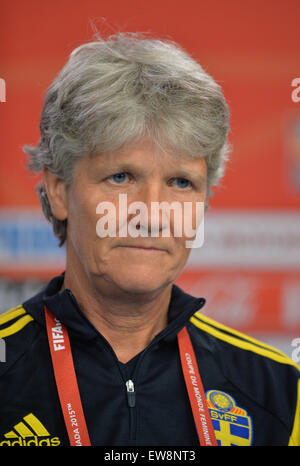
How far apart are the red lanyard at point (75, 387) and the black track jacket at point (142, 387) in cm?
3

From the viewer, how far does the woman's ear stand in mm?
1414

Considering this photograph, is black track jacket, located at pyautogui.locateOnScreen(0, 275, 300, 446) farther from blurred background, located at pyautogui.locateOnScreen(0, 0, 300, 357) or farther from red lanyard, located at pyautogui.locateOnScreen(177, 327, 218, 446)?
blurred background, located at pyautogui.locateOnScreen(0, 0, 300, 357)

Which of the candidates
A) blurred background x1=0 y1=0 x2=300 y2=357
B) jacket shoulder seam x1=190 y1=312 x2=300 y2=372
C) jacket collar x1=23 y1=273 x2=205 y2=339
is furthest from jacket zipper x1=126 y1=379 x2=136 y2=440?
blurred background x1=0 y1=0 x2=300 y2=357

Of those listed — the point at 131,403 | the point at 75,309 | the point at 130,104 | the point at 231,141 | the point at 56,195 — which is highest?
the point at 231,141

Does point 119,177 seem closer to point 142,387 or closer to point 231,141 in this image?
point 142,387

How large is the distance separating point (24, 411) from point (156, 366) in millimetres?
314

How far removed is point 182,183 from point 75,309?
378 millimetres

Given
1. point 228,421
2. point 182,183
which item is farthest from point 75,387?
point 182,183

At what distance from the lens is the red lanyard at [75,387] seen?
4.12 feet

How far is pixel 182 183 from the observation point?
134 cm

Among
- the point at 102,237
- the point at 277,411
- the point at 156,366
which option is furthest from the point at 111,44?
the point at 277,411

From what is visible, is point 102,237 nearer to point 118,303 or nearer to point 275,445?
point 118,303

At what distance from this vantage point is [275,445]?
1.37m

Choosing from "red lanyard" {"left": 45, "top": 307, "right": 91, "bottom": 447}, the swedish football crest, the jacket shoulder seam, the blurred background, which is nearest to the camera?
"red lanyard" {"left": 45, "top": 307, "right": 91, "bottom": 447}
